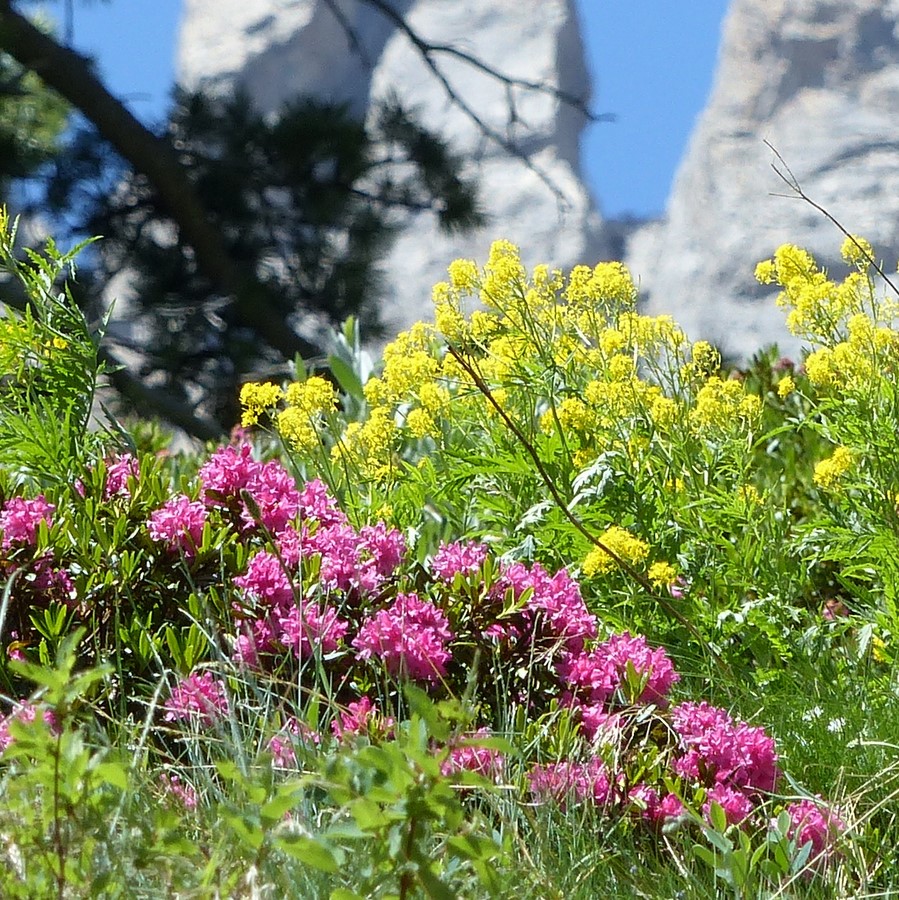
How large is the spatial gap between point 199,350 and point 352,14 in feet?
167

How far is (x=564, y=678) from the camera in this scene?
7.14 feet

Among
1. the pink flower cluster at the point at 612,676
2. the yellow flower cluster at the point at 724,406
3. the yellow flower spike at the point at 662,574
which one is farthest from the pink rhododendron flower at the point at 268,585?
the yellow flower cluster at the point at 724,406

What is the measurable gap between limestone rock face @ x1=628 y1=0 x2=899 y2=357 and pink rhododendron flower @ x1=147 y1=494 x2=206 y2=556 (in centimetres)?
4265

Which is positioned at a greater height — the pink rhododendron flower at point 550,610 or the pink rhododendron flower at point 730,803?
the pink rhododendron flower at point 550,610

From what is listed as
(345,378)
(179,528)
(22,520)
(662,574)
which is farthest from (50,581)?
(345,378)

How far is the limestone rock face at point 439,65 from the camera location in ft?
160

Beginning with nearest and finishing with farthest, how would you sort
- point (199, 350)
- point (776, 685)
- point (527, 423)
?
point (776, 685), point (527, 423), point (199, 350)

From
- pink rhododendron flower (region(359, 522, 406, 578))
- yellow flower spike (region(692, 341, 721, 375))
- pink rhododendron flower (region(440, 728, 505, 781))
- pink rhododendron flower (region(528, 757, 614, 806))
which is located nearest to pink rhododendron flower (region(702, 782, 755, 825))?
pink rhododendron flower (region(528, 757, 614, 806))

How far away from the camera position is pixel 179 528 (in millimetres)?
2309

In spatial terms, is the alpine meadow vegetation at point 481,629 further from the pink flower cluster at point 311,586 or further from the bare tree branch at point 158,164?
the bare tree branch at point 158,164

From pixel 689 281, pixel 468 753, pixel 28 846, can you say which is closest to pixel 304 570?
pixel 468 753

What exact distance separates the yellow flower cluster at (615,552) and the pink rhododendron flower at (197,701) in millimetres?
764

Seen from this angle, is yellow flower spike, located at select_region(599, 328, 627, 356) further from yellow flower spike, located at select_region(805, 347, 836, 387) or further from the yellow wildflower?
the yellow wildflower

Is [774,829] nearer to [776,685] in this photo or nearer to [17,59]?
[776,685]
